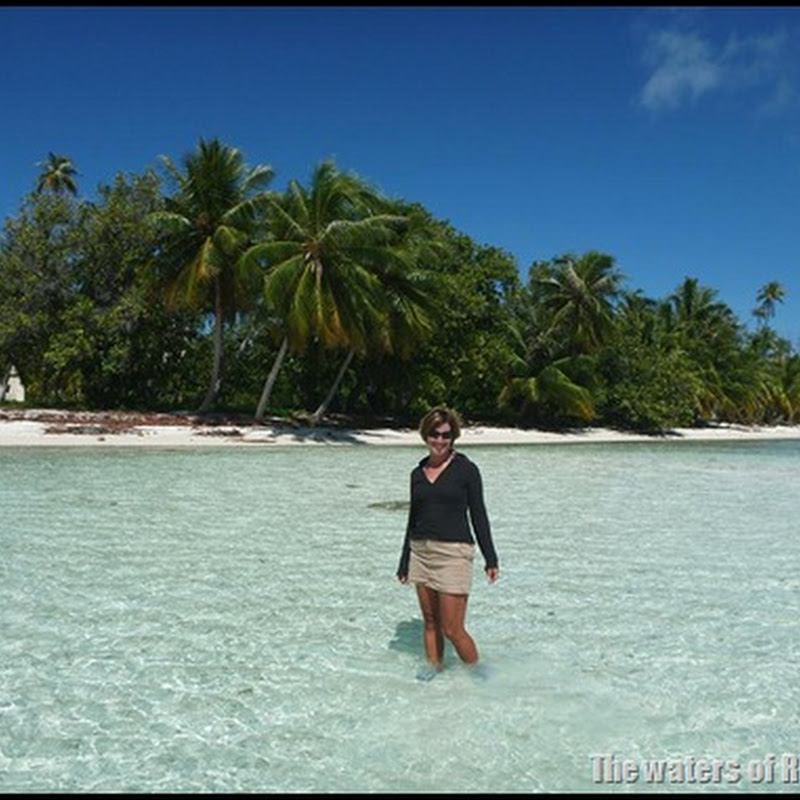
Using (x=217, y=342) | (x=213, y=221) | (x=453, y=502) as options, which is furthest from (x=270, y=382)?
(x=453, y=502)

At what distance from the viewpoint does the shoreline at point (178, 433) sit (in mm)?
21781

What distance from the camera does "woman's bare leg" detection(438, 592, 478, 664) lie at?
179 inches

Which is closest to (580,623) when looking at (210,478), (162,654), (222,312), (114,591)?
(162,654)

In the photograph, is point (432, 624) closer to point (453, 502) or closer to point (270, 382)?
point (453, 502)

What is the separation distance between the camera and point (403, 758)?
12.4 ft

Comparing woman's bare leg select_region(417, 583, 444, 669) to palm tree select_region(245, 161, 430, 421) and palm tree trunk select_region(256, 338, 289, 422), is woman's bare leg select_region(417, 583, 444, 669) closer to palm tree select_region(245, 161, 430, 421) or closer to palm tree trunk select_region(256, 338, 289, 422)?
palm tree select_region(245, 161, 430, 421)

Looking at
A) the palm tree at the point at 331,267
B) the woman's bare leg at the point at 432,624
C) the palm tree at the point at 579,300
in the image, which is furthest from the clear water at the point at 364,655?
the palm tree at the point at 579,300

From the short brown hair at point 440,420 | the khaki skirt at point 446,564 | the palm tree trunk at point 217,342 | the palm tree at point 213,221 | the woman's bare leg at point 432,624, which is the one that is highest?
the palm tree at point 213,221

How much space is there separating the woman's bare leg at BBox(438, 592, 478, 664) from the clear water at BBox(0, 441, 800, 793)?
25 cm

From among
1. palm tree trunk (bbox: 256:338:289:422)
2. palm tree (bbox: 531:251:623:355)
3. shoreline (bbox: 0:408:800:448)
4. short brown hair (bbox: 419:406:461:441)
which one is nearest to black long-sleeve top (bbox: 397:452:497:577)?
short brown hair (bbox: 419:406:461:441)

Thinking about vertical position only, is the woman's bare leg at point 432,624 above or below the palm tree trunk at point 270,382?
below

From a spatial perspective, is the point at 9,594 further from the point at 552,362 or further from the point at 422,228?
the point at 552,362

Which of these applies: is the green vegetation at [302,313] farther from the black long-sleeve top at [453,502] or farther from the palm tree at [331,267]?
the black long-sleeve top at [453,502]

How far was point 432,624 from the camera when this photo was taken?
4.78 meters
